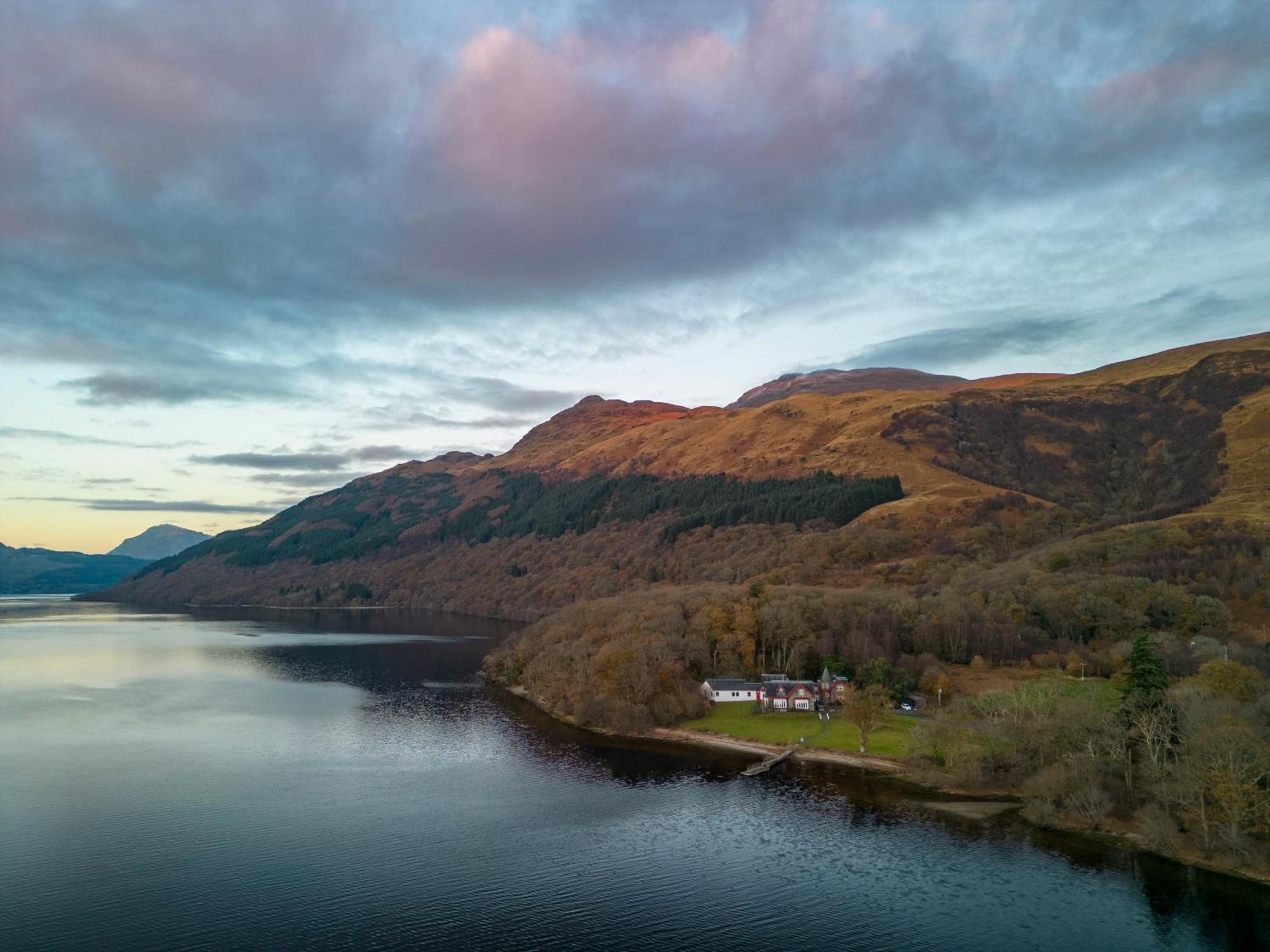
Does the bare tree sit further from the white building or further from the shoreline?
the white building

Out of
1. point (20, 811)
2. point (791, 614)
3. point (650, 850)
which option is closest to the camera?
point (650, 850)

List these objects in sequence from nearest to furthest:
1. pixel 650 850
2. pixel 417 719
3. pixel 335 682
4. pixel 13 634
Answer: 1. pixel 650 850
2. pixel 417 719
3. pixel 335 682
4. pixel 13 634

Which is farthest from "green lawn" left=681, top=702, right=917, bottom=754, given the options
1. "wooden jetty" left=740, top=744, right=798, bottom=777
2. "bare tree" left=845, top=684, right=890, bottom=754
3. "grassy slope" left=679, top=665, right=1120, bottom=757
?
"wooden jetty" left=740, top=744, right=798, bottom=777

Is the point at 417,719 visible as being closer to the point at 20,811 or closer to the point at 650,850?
the point at 20,811

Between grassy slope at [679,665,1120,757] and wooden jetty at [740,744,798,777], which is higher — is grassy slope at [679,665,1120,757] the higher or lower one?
the higher one

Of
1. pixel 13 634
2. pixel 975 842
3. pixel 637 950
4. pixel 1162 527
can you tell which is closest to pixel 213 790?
pixel 637 950
